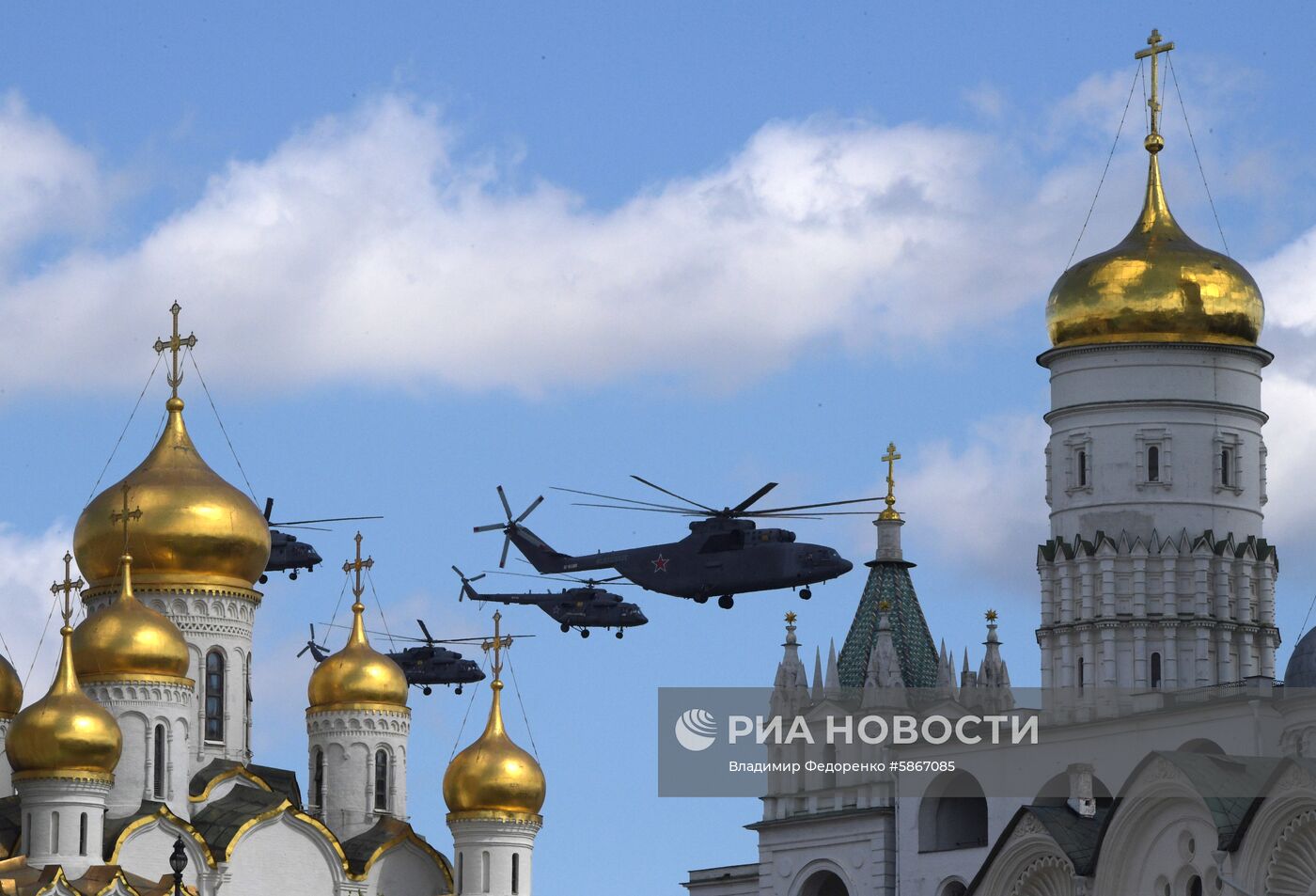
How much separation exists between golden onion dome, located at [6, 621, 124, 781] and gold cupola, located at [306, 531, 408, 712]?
22.6 ft

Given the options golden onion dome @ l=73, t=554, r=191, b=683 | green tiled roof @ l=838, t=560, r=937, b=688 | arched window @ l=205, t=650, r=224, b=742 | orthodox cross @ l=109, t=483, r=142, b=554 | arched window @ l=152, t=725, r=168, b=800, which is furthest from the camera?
green tiled roof @ l=838, t=560, r=937, b=688

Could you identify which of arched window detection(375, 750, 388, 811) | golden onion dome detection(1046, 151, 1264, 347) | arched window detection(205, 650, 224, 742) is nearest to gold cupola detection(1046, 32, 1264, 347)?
golden onion dome detection(1046, 151, 1264, 347)

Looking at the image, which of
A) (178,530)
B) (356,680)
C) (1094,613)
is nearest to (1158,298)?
(1094,613)

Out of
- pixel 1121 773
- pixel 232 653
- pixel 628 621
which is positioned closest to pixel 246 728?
pixel 232 653

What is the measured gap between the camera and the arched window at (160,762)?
55.1 metres

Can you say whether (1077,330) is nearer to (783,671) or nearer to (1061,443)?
(1061,443)

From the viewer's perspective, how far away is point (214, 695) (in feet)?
190

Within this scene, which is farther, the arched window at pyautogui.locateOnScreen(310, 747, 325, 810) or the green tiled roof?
the green tiled roof

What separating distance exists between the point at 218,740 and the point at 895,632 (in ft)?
42.4

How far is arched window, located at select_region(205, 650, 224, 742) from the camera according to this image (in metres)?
57.8

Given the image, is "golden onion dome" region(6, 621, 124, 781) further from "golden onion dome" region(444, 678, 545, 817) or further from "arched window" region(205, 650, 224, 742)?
"golden onion dome" region(444, 678, 545, 817)

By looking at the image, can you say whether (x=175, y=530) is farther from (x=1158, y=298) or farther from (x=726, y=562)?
(x=1158, y=298)

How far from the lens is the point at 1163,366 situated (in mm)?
64062

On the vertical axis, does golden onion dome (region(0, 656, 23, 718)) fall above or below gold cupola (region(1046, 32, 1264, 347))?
below
